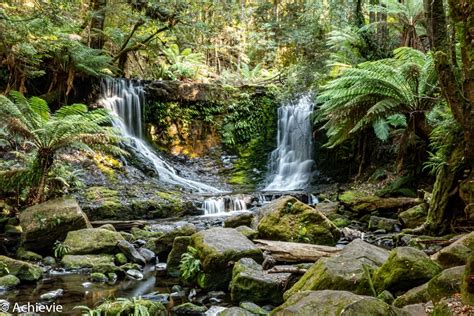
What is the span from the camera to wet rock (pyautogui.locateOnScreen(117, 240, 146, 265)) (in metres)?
5.34

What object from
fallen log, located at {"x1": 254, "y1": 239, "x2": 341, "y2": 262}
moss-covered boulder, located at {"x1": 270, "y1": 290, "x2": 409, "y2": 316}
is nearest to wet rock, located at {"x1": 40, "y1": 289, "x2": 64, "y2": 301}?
fallen log, located at {"x1": 254, "y1": 239, "x2": 341, "y2": 262}

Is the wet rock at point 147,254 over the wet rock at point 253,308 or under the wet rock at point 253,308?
under

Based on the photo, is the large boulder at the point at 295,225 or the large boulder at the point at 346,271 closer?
the large boulder at the point at 346,271

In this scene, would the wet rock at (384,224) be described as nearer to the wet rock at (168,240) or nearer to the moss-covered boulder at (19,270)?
the wet rock at (168,240)

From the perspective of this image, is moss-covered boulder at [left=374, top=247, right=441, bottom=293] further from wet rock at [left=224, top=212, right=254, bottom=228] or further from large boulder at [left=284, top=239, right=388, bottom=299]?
wet rock at [left=224, top=212, right=254, bottom=228]

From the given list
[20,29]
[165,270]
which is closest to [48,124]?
[20,29]

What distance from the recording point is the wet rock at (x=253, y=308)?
135 inches

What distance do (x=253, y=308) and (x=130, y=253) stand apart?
96.0 inches

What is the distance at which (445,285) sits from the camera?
8.38 feet

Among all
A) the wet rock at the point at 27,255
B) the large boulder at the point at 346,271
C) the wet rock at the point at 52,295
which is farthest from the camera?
the wet rock at the point at 27,255

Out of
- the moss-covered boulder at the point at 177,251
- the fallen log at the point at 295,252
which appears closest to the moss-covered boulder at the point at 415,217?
the fallen log at the point at 295,252

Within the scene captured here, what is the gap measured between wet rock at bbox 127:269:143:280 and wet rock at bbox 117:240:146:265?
15.0 inches

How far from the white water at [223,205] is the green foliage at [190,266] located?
413 cm

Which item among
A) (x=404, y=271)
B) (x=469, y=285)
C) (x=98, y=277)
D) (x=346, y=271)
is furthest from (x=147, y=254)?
(x=469, y=285)
